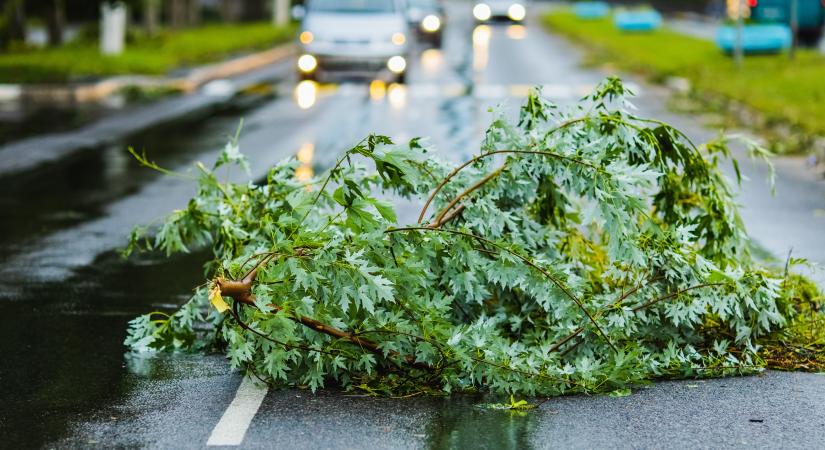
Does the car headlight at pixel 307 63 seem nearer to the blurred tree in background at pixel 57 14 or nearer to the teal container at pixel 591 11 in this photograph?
the blurred tree in background at pixel 57 14

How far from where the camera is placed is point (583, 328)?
6484mm

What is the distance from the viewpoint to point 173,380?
6.54m

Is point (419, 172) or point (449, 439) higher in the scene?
point (419, 172)

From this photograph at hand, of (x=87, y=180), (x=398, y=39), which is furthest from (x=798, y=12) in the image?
(x=87, y=180)

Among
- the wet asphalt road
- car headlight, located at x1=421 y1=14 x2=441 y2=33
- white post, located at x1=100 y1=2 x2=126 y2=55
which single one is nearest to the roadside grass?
white post, located at x1=100 y1=2 x2=126 y2=55

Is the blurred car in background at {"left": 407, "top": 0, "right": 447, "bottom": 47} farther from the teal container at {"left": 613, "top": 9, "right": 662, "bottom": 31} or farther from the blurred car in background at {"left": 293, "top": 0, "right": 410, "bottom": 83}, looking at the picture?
the blurred car in background at {"left": 293, "top": 0, "right": 410, "bottom": 83}

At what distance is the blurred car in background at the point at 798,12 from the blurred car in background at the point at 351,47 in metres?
13.5

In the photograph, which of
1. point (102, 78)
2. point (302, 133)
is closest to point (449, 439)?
point (302, 133)

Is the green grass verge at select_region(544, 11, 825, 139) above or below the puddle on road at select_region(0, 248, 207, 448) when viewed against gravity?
below

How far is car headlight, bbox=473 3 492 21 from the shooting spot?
197ft

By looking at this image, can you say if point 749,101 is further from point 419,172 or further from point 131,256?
point 419,172

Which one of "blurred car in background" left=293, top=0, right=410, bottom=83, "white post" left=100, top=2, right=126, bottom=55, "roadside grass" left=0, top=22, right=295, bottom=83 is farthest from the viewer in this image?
"white post" left=100, top=2, right=126, bottom=55

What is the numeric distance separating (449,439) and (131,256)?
4.89 metres

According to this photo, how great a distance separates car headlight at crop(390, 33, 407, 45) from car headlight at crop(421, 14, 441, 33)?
A: 1534 cm
